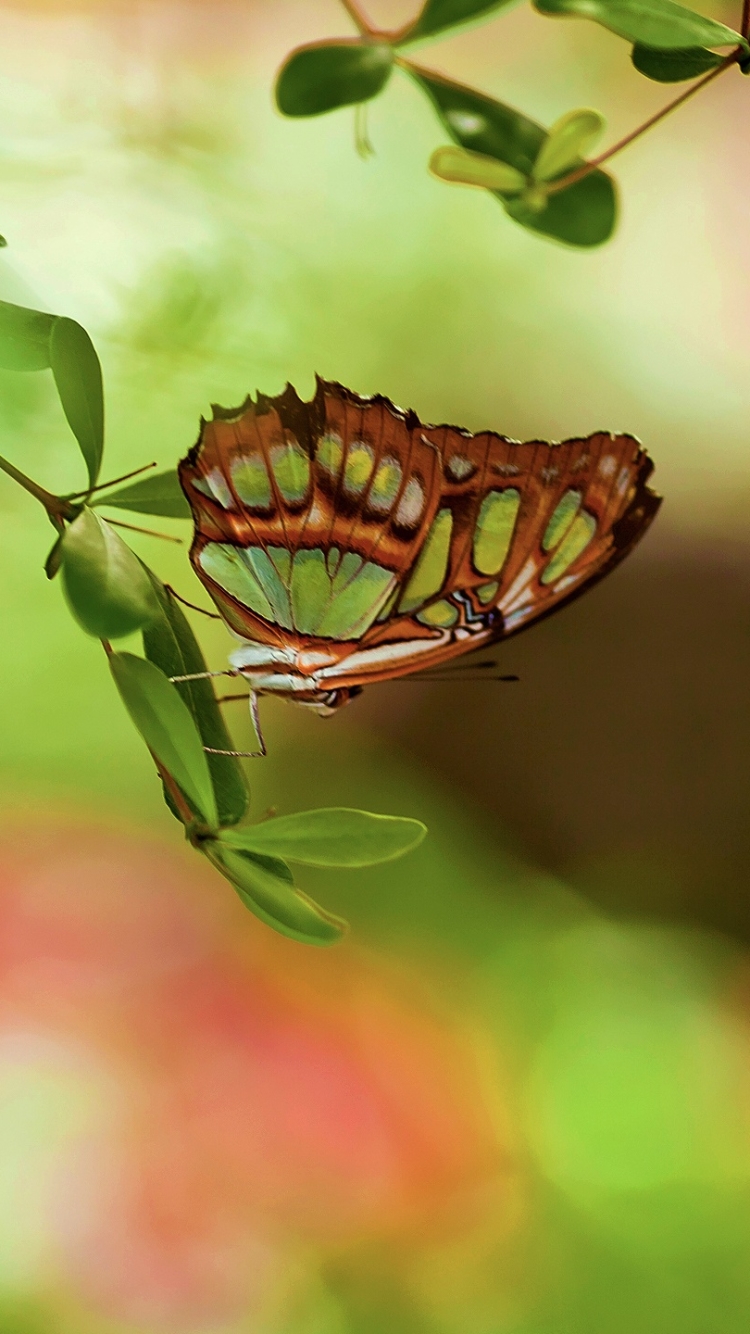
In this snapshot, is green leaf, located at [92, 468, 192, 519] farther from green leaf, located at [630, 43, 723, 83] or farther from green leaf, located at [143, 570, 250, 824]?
green leaf, located at [630, 43, 723, 83]

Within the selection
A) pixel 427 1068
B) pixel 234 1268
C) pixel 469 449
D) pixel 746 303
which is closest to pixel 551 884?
pixel 427 1068

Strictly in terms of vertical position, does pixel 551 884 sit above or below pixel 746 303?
below

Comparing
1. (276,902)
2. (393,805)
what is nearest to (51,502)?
(276,902)

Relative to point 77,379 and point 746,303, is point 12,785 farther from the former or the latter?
point 746,303

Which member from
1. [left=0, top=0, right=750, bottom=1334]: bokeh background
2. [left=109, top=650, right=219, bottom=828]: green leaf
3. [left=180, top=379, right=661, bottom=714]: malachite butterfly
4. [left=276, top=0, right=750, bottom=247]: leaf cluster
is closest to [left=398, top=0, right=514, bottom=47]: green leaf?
[left=276, top=0, right=750, bottom=247]: leaf cluster

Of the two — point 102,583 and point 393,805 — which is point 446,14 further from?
point 393,805

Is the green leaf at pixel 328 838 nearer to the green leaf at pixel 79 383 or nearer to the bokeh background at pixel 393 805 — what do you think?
the green leaf at pixel 79 383

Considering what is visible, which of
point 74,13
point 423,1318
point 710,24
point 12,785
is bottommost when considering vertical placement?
point 423,1318
